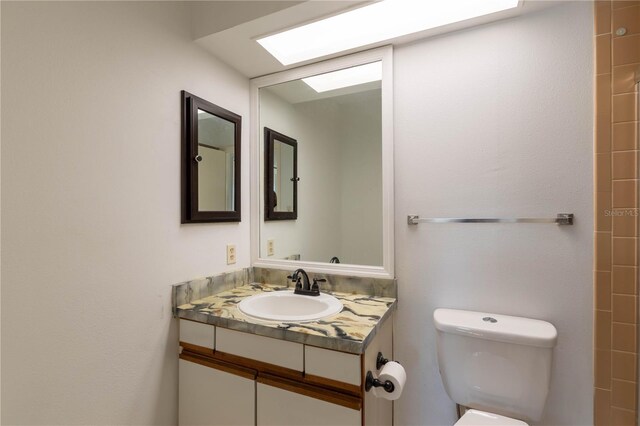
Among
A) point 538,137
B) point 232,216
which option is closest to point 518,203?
point 538,137

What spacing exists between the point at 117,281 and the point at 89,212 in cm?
27

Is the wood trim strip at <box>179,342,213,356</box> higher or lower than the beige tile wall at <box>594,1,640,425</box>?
lower

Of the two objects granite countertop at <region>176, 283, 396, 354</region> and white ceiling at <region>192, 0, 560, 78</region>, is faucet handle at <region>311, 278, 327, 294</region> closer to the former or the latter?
granite countertop at <region>176, 283, 396, 354</region>

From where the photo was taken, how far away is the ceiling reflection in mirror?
5.00ft

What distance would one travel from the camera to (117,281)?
1.10 meters

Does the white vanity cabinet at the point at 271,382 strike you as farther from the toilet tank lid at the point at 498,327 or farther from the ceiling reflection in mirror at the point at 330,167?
the ceiling reflection in mirror at the point at 330,167

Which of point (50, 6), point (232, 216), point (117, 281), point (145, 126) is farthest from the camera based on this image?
point (232, 216)

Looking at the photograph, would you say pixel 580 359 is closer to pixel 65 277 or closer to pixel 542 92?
pixel 542 92

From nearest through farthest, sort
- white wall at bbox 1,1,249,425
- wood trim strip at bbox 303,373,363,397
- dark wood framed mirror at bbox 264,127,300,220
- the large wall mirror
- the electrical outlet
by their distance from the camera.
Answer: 1. white wall at bbox 1,1,249,425
2. wood trim strip at bbox 303,373,363,397
3. the large wall mirror
4. the electrical outlet
5. dark wood framed mirror at bbox 264,127,300,220

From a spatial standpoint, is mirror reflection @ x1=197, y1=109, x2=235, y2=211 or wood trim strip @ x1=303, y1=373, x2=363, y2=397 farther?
mirror reflection @ x1=197, y1=109, x2=235, y2=211

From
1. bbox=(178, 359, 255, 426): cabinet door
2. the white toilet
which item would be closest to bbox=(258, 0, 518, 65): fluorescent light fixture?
the white toilet

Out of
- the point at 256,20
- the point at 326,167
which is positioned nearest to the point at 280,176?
the point at 326,167

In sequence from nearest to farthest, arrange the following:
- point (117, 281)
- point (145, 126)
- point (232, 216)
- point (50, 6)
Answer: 1. point (50, 6)
2. point (117, 281)
3. point (145, 126)
4. point (232, 216)

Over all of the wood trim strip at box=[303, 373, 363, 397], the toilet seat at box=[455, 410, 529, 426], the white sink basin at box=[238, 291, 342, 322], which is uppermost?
the white sink basin at box=[238, 291, 342, 322]
